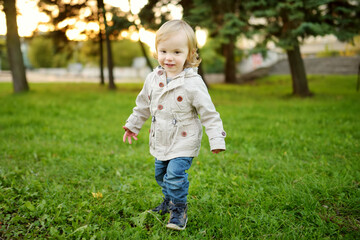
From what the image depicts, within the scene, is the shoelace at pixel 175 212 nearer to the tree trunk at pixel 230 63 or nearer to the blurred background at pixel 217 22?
the blurred background at pixel 217 22

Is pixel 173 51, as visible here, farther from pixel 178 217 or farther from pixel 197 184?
pixel 197 184

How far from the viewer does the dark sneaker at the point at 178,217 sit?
8.91 feet

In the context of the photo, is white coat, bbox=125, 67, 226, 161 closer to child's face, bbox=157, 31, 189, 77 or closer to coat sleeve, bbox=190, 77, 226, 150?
coat sleeve, bbox=190, 77, 226, 150

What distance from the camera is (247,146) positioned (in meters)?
5.40

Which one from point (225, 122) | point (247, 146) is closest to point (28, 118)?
point (225, 122)

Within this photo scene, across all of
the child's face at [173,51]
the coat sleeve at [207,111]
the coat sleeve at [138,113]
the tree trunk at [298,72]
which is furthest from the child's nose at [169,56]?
the tree trunk at [298,72]

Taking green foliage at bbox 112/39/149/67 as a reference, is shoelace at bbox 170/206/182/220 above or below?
below

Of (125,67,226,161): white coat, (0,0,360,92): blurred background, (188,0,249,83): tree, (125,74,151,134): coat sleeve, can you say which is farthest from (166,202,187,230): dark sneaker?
(188,0,249,83): tree

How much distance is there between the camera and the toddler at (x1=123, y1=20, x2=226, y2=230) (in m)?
2.54

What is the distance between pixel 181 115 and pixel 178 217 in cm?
94

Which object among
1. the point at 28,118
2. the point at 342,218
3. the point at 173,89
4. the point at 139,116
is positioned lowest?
the point at 342,218

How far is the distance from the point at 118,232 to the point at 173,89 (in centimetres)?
135

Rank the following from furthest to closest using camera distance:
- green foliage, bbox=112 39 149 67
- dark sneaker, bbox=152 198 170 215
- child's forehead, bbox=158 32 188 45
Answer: green foliage, bbox=112 39 149 67, dark sneaker, bbox=152 198 170 215, child's forehead, bbox=158 32 188 45

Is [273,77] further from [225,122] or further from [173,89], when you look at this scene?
[173,89]
